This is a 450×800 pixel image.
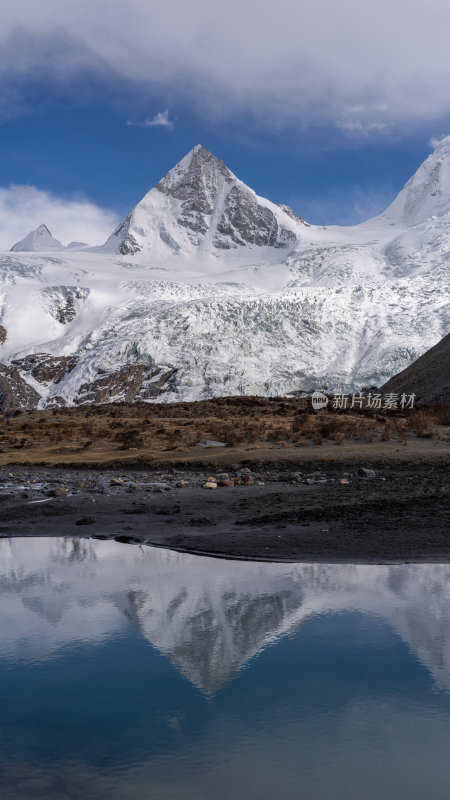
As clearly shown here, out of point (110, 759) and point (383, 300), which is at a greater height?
point (383, 300)

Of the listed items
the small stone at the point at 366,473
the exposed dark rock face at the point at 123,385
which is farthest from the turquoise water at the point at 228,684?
the exposed dark rock face at the point at 123,385

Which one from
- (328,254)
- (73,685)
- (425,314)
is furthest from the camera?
(328,254)

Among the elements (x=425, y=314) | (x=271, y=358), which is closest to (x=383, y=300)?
(x=425, y=314)

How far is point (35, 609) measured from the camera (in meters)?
6.03

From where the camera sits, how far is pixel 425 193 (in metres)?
177

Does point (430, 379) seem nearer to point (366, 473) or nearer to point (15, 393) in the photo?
point (366, 473)

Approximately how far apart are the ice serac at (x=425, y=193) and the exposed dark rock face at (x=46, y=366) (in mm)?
96896

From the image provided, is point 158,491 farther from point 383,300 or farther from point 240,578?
point 383,300

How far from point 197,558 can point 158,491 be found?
16.2 feet

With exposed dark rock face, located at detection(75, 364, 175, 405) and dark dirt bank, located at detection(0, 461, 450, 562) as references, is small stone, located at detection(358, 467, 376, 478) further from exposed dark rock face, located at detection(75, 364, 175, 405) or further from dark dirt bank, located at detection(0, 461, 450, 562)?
exposed dark rock face, located at detection(75, 364, 175, 405)

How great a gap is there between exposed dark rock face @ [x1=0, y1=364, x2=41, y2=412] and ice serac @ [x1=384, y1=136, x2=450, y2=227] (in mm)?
104473

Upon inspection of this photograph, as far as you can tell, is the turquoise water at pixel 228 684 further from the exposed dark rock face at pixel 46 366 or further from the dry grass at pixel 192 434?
the exposed dark rock face at pixel 46 366

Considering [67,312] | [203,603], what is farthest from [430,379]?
[67,312]

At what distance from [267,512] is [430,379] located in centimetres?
2972
